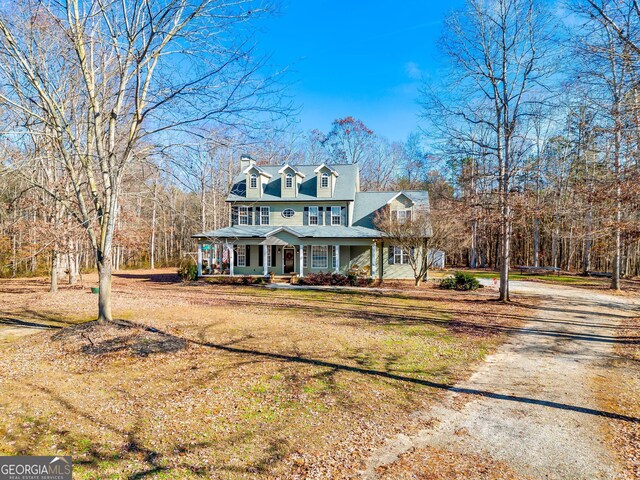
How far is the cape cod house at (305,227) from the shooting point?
78.8 feet

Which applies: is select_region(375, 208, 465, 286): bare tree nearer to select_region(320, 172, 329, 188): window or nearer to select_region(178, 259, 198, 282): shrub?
select_region(320, 172, 329, 188): window

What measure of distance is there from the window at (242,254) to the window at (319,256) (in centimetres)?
493

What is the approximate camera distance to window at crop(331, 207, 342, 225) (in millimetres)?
25516

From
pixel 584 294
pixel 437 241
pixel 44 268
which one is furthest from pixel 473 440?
pixel 44 268

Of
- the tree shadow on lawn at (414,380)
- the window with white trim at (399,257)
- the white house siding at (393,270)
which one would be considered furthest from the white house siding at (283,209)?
the tree shadow on lawn at (414,380)

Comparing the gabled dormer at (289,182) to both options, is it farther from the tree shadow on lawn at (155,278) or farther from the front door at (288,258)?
the tree shadow on lawn at (155,278)

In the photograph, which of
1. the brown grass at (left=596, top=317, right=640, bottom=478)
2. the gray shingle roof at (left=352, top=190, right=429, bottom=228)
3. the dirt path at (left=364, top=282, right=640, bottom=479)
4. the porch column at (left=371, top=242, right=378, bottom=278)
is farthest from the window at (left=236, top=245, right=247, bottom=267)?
the brown grass at (left=596, top=317, right=640, bottom=478)

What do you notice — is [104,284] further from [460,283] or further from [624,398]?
[460,283]

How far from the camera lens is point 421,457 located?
4.20m

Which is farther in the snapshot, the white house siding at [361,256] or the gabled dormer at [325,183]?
the gabled dormer at [325,183]

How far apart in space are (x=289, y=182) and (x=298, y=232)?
13.9ft

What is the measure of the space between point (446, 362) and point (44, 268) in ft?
109

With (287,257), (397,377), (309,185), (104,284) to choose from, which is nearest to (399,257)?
(287,257)

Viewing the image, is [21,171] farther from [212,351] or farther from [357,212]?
[357,212]
